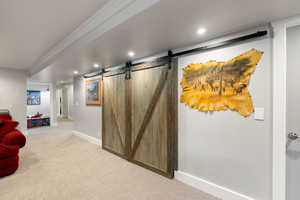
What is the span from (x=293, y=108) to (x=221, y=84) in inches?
30.7

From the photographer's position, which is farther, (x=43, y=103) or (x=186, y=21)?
(x=43, y=103)

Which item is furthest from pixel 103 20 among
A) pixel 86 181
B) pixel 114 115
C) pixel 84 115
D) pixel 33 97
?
pixel 33 97

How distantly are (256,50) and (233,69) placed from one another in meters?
0.31

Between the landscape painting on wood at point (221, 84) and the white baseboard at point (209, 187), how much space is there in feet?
3.50

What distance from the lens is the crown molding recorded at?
147 centimetres

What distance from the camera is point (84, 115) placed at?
4895 mm

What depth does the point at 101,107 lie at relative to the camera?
4.21 m

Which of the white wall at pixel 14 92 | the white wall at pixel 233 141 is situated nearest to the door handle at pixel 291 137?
the white wall at pixel 233 141

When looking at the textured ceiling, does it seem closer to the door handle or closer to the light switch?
the light switch

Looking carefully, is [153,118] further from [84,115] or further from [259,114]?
[84,115]

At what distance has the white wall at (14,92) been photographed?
5.08 metres

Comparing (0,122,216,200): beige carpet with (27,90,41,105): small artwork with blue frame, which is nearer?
(0,122,216,200): beige carpet

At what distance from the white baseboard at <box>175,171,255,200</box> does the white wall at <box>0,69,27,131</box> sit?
19.8 feet

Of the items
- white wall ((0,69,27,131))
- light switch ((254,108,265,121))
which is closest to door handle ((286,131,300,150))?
light switch ((254,108,265,121))
